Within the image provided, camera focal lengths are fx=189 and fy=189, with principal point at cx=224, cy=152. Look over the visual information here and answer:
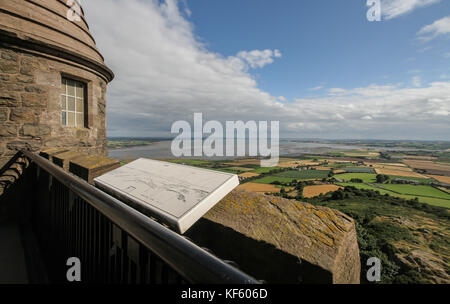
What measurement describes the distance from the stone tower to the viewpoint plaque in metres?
4.44

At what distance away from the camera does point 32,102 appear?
5.05 metres

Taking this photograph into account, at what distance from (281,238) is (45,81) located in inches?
282

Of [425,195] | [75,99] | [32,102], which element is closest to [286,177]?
[425,195]

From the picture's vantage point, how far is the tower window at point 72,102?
237 inches

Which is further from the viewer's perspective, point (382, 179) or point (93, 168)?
point (382, 179)

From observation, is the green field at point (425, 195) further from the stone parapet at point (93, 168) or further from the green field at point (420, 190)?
the stone parapet at point (93, 168)

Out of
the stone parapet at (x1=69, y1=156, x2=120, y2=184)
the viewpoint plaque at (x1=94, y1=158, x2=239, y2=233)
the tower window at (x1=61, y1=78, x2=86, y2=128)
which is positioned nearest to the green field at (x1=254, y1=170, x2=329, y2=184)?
the tower window at (x1=61, y1=78, x2=86, y2=128)

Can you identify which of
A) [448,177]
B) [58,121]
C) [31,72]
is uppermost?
[31,72]

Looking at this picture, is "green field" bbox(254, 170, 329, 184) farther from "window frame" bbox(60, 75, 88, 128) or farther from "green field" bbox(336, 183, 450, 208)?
"window frame" bbox(60, 75, 88, 128)

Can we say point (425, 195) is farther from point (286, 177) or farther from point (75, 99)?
point (75, 99)

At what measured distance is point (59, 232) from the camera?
96.7 inches
